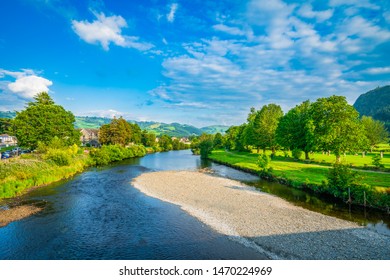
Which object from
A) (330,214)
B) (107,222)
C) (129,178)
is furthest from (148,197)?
(330,214)

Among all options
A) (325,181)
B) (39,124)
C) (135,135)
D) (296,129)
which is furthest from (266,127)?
(135,135)

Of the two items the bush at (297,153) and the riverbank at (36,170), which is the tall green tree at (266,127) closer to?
the bush at (297,153)

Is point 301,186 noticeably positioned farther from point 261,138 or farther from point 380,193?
point 261,138

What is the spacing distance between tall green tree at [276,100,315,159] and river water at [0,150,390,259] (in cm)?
2339

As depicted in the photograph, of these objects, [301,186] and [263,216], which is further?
[301,186]

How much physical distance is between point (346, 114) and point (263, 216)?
33775 millimetres

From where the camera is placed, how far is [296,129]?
5375cm

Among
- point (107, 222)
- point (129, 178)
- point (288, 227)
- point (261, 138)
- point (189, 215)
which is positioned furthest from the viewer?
point (261, 138)

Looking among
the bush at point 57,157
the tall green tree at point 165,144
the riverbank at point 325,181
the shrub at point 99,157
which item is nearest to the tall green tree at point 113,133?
the shrub at point 99,157

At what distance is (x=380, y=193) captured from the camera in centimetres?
2400

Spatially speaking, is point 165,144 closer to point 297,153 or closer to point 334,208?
point 297,153

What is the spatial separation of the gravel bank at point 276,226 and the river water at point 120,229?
1.48 meters

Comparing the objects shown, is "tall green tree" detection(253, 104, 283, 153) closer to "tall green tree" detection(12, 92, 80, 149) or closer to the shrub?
the shrub

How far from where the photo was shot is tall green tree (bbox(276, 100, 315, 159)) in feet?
168
